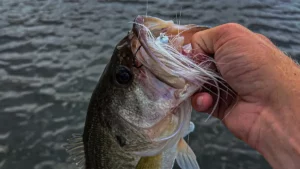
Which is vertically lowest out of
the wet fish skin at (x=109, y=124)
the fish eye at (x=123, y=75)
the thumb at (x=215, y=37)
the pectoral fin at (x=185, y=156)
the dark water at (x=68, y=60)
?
the dark water at (x=68, y=60)

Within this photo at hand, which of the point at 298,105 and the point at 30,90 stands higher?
the point at 298,105

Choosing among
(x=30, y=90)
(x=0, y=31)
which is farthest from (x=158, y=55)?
(x=0, y=31)

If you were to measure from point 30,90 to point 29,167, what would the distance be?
180 cm

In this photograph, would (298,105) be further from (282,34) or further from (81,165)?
(282,34)

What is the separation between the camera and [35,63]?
24.4ft

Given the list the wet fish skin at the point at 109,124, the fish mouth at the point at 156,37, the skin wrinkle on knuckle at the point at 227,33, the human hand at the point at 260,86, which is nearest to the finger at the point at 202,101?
the human hand at the point at 260,86

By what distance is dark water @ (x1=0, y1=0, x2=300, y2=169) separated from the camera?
538 centimetres

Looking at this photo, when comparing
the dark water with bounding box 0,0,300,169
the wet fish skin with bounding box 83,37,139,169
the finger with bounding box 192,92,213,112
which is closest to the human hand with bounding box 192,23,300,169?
the finger with bounding box 192,92,213,112

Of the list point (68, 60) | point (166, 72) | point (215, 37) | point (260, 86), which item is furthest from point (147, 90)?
point (68, 60)

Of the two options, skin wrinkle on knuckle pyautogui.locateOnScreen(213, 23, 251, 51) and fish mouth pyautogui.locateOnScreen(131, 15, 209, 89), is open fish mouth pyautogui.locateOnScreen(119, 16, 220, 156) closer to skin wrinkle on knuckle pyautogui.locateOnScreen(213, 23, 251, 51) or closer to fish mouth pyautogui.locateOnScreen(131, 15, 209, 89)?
fish mouth pyautogui.locateOnScreen(131, 15, 209, 89)

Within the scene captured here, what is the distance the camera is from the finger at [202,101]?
2305 mm

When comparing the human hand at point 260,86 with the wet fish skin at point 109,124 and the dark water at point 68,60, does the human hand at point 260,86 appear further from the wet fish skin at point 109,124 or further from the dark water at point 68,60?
the dark water at point 68,60

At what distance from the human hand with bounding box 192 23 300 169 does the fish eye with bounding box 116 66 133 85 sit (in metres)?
0.43

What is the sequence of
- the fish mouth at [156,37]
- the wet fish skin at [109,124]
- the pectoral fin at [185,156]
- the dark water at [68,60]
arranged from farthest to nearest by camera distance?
1. the dark water at [68,60]
2. the pectoral fin at [185,156]
3. the wet fish skin at [109,124]
4. the fish mouth at [156,37]
